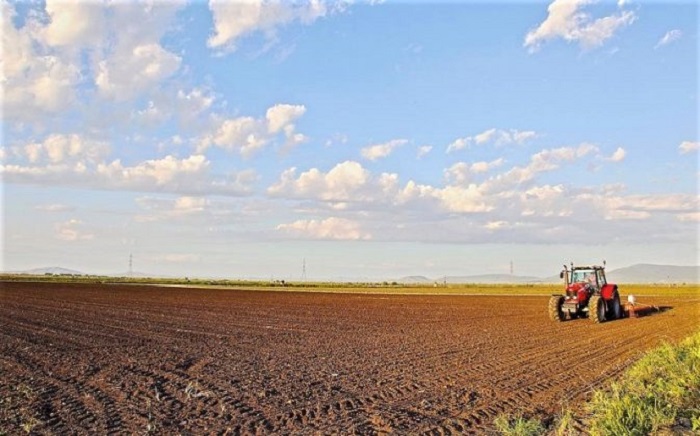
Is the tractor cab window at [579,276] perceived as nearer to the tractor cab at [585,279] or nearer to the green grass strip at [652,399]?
the tractor cab at [585,279]

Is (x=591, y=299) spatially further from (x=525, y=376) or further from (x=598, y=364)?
(x=525, y=376)

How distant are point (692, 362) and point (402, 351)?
724cm

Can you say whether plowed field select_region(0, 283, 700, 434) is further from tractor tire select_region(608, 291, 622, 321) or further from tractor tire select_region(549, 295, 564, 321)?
tractor tire select_region(608, 291, 622, 321)

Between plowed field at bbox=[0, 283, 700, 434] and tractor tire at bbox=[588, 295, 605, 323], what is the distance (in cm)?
67

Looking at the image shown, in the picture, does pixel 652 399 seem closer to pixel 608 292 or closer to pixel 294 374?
pixel 294 374

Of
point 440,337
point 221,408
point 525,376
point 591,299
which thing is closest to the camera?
point 221,408

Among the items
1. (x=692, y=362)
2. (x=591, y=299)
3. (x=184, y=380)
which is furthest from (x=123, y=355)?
(x=591, y=299)

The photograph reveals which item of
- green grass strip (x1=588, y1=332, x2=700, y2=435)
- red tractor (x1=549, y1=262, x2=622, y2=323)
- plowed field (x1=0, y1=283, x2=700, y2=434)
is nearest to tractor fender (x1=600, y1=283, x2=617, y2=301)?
red tractor (x1=549, y1=262, x2=622, y2=323)

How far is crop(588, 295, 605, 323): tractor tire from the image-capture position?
25.8 m

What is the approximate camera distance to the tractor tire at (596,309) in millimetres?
25766

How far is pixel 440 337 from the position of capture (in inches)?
836

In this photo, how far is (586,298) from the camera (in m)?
27.7

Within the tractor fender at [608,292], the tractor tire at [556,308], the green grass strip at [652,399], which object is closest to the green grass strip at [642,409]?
the green grass strip at [652,399]

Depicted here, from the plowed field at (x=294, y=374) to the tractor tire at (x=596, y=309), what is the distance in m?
0.67
